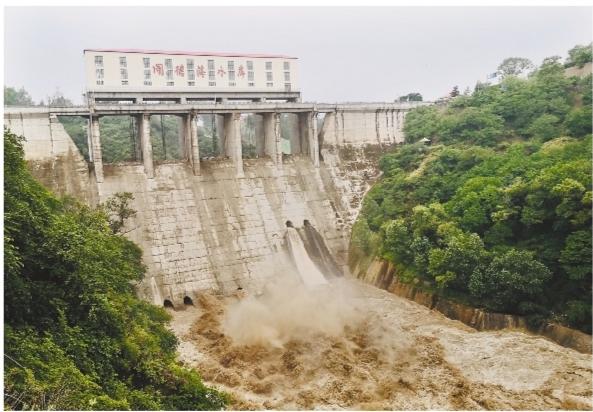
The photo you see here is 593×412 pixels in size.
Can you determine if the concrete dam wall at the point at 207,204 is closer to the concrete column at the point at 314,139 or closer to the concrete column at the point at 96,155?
the concrete column at the point at 96,155

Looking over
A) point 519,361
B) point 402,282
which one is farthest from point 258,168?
point 519,361

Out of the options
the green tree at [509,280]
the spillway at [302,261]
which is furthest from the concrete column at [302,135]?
the green tree at [509,280]

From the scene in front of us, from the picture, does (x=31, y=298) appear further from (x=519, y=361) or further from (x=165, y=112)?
(x=165, y=112)

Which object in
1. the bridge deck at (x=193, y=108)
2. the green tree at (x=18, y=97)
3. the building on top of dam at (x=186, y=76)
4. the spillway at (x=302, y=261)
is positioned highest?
the green tree at (x=18, y=97)

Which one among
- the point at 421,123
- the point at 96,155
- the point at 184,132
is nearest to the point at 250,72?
the point at 184,132

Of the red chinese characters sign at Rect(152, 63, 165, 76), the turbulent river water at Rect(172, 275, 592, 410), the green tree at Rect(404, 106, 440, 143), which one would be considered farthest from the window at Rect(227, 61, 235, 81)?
the turbulent river water at Rect(172, 275, 592, 410)

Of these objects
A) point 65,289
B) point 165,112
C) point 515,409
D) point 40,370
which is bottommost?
point 515,409

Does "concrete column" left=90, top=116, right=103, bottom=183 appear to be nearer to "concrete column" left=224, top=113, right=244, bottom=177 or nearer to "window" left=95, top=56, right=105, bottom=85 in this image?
"window" left=95, top=56, right=105, bottom=85
